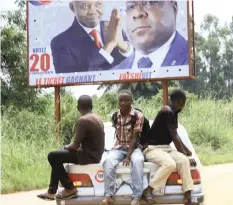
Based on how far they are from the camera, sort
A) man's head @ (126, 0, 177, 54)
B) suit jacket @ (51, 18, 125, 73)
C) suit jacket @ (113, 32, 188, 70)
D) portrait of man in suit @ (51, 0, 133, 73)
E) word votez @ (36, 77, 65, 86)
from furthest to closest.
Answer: word votez @ (36, 77, 65, 86)
suit jacket @ (51, 18, 125, 73)
portrait of man in suit @ (51, 0, 133, 73)
man's head @ (126, 0, 177, 54)
suit jacket @ (113, 32, 188, 70)

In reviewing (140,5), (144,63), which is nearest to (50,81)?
(144,63)

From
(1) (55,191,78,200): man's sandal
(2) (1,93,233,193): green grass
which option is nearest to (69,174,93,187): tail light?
(1) (55,191,78,200): man's sandal

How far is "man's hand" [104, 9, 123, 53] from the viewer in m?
15.1

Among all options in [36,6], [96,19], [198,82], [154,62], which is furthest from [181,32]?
[198,82]

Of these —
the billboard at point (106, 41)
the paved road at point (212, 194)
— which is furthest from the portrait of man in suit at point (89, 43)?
the paved road at point (212, 194)

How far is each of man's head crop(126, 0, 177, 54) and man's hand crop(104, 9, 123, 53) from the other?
0.87ft

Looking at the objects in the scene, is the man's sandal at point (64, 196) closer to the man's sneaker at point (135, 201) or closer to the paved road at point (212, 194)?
the man's sneaker at point (135, 201)

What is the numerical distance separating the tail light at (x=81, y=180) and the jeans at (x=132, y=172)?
0.29 meters

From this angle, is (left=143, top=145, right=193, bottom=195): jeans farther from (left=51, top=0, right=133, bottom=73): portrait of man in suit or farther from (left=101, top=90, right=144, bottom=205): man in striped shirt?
(left=51, top=0, right=133, bottom=73): portrait of man in suit

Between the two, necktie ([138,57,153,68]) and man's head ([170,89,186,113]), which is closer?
man's head ([170,89,186,113])

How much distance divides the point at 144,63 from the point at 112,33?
132cm

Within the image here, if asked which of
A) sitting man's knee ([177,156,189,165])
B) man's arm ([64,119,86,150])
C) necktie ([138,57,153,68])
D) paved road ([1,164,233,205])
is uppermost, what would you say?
necktie ([138,57,153,68])

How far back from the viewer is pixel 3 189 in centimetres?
1030

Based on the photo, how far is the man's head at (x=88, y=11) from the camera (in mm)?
15383
